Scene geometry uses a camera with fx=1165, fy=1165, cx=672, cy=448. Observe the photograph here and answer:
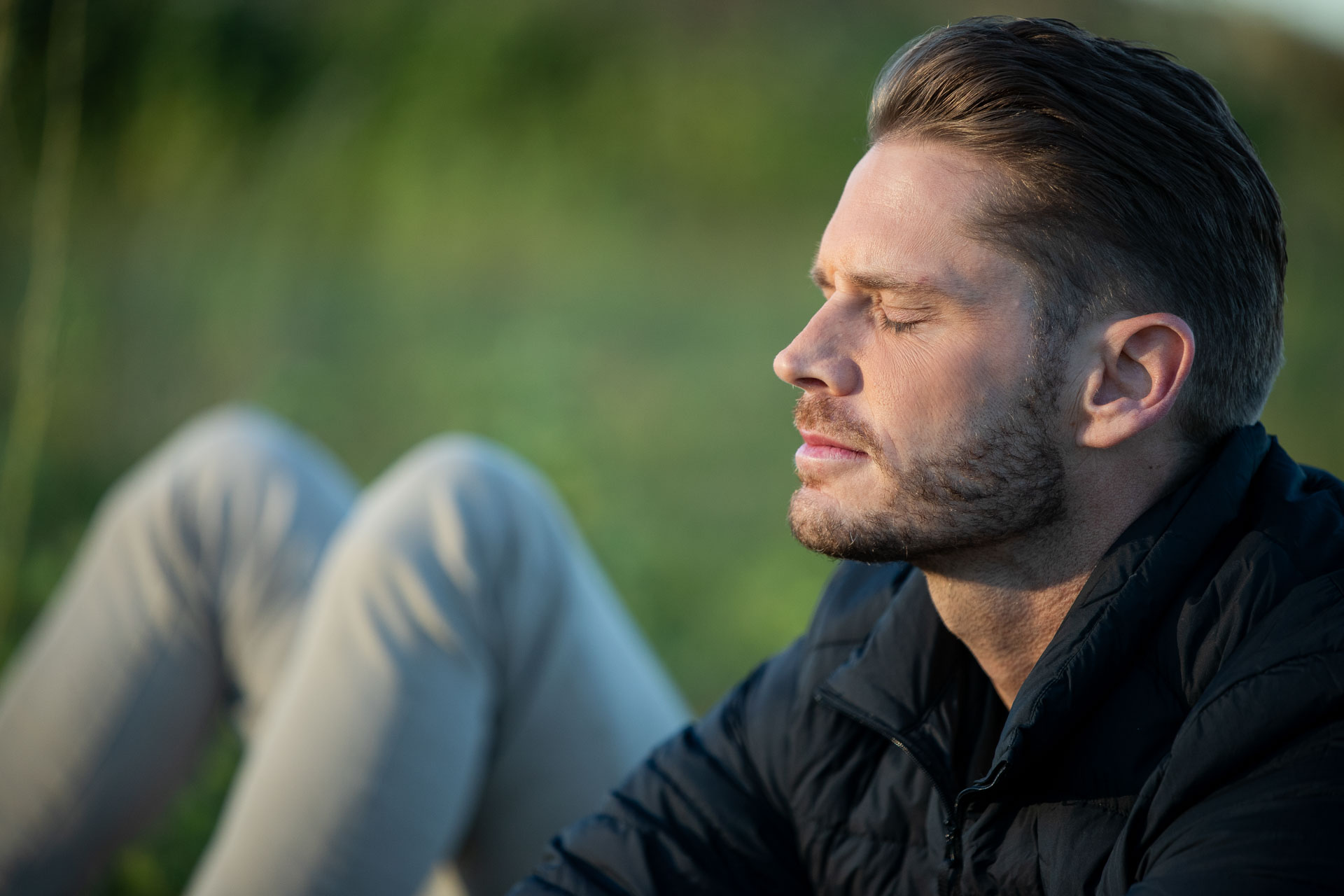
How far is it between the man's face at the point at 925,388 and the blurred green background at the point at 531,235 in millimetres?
2769

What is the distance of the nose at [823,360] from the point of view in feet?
4.40

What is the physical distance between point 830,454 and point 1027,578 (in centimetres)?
26

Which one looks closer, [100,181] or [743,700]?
[743,700]

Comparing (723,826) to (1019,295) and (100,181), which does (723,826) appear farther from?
(100,181)

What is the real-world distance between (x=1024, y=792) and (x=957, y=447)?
0.37m

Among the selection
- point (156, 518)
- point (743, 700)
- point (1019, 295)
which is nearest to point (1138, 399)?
point (1019, 295)

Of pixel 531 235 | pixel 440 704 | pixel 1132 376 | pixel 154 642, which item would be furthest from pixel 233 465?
pixel 531 235

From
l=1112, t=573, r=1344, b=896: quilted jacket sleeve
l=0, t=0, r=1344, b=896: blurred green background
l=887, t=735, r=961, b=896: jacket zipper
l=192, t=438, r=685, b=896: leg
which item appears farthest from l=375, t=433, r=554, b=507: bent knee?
l=0, t=0, r=1344, b=896: blurred green background

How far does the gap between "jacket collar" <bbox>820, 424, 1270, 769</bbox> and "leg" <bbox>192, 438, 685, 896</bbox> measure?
757 mm

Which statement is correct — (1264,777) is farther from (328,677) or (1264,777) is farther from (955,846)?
(328,677)

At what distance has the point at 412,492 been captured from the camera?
1.99 metres

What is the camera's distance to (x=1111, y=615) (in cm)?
115

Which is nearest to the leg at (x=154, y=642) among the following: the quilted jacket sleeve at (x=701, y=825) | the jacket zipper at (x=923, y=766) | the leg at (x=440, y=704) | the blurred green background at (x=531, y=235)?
the leg at (x=440, y=704)

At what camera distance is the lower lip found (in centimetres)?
135
